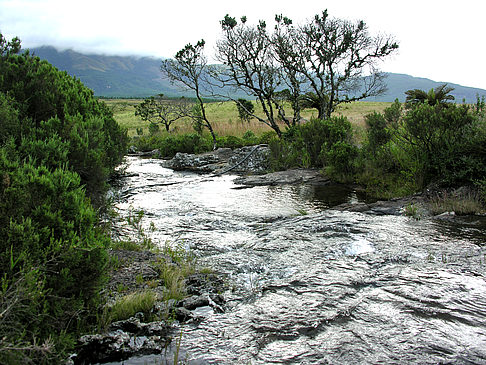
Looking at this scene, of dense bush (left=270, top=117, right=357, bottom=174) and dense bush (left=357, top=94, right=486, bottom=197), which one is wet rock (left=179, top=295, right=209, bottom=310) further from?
dense bush (left=270, top=117, right=357, bottom=174)

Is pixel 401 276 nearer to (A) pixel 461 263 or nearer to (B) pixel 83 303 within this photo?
(A) pixel 461 263

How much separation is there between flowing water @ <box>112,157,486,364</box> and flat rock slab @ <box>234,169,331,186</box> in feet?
14.3

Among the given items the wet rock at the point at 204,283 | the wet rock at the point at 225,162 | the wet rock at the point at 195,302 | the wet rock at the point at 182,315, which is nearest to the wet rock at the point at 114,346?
the wet rock at the point at 182,315

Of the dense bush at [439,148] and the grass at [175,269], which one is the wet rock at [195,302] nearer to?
the grass at [175,269]

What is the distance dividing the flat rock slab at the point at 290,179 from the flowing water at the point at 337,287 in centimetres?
437

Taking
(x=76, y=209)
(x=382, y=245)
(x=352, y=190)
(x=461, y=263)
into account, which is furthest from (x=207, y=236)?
(x=352, y=190)

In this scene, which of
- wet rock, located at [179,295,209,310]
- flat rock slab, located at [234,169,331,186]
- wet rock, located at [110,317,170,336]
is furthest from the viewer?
flat rock slab, located at [234,169,331,186]

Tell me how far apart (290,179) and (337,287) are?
8893mm

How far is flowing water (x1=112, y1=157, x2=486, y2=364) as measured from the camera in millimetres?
2941

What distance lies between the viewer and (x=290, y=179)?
1290 centimetres

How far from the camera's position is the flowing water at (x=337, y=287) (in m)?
2.94

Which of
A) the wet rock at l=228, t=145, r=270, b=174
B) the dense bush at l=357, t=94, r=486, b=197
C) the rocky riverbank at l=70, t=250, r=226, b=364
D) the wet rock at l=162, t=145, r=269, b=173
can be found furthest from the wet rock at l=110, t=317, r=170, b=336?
the wet rock at l=162, t=145, r=269, b=173

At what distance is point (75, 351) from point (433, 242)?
5.34m

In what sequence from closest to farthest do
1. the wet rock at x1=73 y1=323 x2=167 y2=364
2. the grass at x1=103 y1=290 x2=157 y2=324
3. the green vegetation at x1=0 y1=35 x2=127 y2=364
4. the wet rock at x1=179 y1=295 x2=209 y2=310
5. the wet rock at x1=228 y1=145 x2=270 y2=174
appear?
the green vegetation at x1=0 y1=35 x2=127 y2=364 → the wet rock at x1=73 y1=323 x2=167 y2=364 → the grass at x1=103 y1=290 x2=157 y2=324 → the wet rock at x1=179 y1=295 x2=209 y2=310 → the wet rock at x1=228 y1=145 x2=270 y2=174
